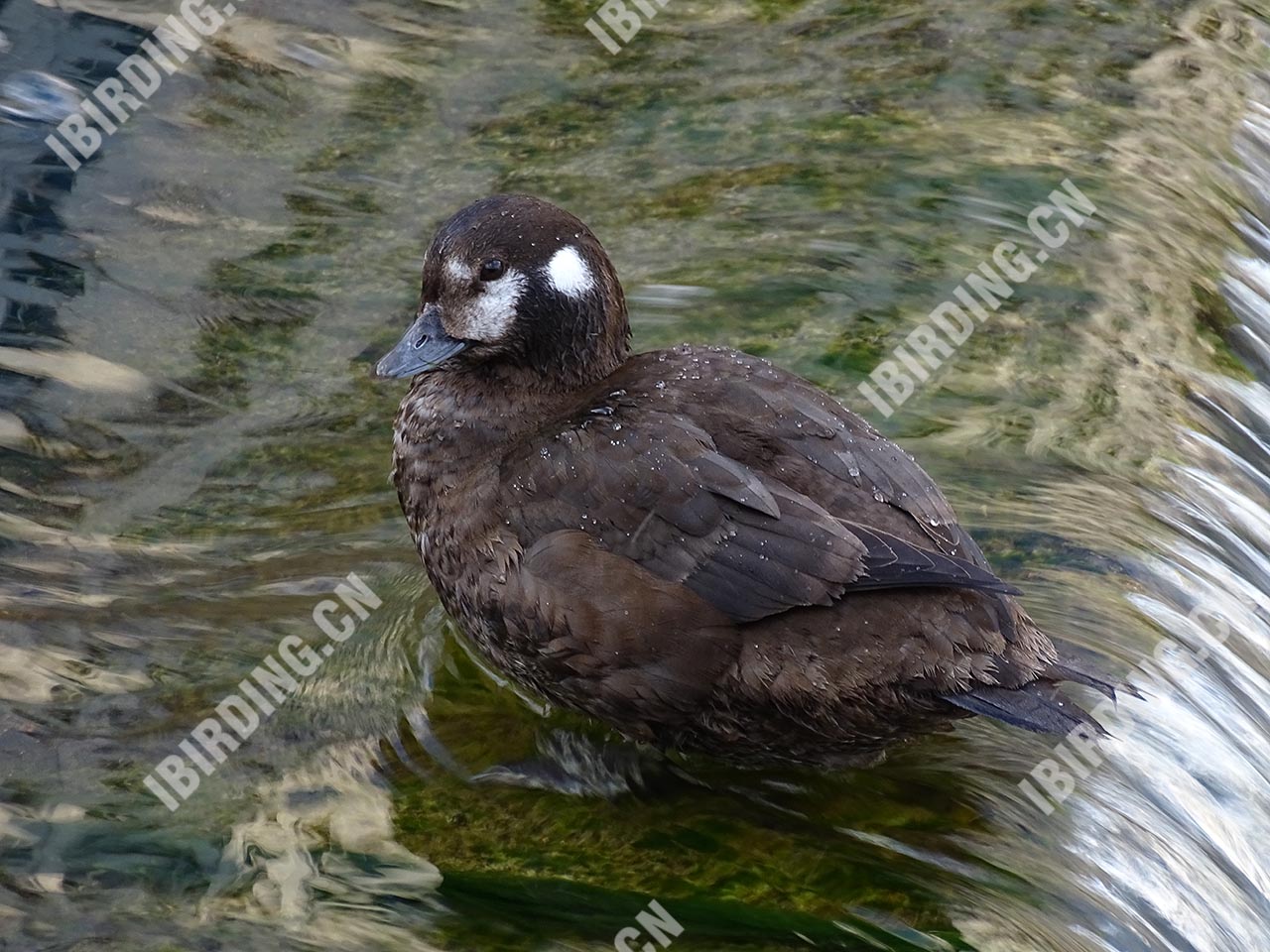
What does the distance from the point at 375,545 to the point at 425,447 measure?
564mm

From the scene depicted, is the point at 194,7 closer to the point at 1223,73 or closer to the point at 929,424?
the point at 929,424

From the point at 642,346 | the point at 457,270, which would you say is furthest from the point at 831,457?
the point at 642,346

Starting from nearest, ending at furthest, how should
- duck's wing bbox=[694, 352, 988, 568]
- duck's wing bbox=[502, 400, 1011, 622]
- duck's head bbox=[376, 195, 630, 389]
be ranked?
duck's wing bbox=[502, 400, 1011, 622] → duck's wing bbox=[694, 352, 988, 568] → duck's head bbox=[376, 195, 630, 389]

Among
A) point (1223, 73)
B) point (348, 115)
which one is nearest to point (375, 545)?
point (348, 115)

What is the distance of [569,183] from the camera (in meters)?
6.62

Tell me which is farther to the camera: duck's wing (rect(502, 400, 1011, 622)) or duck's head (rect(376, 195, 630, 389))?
duck's head (rect(376, 195, 630, 389))

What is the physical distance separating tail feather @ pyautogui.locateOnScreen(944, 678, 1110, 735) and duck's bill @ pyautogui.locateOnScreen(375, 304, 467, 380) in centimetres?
171

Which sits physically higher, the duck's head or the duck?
the duck's head

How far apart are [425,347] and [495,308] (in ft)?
0.78

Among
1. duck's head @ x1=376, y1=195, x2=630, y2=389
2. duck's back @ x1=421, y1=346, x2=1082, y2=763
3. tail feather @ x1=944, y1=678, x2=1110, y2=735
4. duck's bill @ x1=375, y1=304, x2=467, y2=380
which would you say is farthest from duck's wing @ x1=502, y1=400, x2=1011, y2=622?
duck's bill @ x1=375, y1=304, x2=467, y2=380

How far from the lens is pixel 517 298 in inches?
177

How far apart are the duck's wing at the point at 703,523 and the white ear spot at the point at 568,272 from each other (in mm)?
478

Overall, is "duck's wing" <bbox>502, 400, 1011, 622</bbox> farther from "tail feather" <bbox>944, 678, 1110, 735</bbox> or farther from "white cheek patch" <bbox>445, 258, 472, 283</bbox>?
"white cheek patch" <bbox>445, 258, 472, 283</bbox>

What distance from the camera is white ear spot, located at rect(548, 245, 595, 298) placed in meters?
4.49
